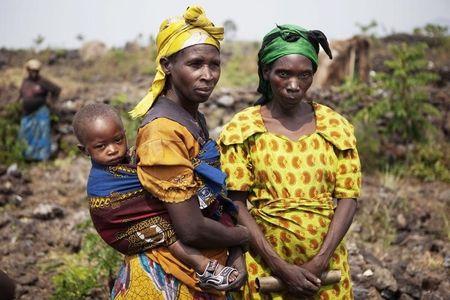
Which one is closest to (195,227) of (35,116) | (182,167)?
(182,167)

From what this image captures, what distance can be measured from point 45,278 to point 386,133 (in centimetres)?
522

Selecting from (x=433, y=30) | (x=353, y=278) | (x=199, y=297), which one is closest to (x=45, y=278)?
(x=353, y=278)

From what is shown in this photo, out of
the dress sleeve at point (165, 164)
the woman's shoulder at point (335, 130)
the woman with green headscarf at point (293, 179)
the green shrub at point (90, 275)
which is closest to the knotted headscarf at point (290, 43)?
the woman with green headscarf at point (293, 179)

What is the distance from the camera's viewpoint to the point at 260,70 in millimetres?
2469

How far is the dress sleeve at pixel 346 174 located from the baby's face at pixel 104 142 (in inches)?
42.5

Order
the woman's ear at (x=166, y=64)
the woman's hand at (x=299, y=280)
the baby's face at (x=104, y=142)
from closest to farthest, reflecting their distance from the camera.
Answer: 1. the baby's face at (x=104, y=142)
2. the woman's ear at (x=166, y=64)
3. the woman's hand at (x=299, y=280)

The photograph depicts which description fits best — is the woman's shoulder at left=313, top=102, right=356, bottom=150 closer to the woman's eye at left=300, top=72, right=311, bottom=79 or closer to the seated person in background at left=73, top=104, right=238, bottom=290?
the woman's eye at left=300, top=72, right=311, bottom=79

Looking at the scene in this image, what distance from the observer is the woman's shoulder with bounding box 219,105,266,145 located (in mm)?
2289

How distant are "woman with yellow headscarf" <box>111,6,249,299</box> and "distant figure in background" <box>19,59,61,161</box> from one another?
699 cm

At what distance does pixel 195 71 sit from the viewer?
1795 millimetres

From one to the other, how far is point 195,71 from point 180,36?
0.14 m

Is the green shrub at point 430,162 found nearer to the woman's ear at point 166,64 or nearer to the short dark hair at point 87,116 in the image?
the woman's ear at point 166,64

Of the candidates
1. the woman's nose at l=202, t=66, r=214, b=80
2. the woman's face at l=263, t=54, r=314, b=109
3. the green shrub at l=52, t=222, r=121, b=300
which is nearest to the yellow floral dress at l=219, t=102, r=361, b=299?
the woman's face at l=263, t=54, r=314, b=109

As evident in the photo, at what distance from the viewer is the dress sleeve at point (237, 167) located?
2.28 m
